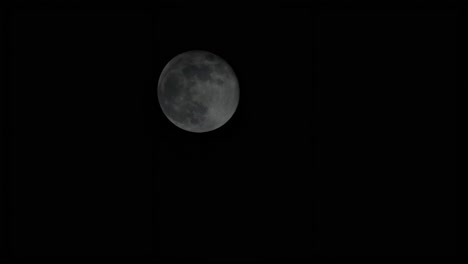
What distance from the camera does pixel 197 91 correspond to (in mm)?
3693

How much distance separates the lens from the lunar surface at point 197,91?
12.2 feet

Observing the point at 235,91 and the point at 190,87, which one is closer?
the point at 190,87

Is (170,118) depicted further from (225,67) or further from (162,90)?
(225,67)

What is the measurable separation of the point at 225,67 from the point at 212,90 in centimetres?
38

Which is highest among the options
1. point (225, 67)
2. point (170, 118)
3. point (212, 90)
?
point (225, 67)

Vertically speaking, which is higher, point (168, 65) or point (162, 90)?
point (168, 65)

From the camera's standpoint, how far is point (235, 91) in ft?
12.9

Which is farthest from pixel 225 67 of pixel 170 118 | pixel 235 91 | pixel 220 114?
pixel 170 118

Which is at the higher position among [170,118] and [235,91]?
[235,91]

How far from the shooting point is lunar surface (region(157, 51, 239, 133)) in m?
3.71

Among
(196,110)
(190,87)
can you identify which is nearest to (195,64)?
(190,87)

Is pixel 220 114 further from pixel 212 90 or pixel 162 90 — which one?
pixel 162 90

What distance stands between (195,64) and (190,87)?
29 cm

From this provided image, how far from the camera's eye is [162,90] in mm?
3861
